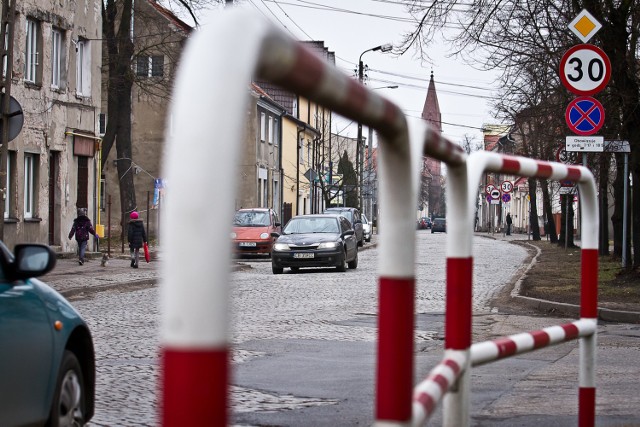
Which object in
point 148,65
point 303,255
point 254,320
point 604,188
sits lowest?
point 254,320

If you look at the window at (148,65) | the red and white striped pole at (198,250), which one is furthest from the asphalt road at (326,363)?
the window at (148,65)

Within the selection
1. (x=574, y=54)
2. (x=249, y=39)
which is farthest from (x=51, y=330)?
(x=574, y=54)

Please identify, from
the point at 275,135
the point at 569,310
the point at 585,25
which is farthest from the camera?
the point at 275,135

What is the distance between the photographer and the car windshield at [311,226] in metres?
30.2

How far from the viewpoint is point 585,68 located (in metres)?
15.9

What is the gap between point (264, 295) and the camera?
2038 centimetres

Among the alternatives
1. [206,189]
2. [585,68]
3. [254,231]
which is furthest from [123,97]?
[206,189]

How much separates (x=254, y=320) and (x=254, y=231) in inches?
881

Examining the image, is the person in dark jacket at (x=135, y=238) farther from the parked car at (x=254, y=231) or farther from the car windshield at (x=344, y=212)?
the car windshield at (x=344, y=212)

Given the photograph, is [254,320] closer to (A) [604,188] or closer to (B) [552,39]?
(B) [552,39]

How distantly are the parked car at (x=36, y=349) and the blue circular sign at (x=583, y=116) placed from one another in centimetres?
1198

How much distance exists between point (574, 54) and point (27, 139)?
17527mm

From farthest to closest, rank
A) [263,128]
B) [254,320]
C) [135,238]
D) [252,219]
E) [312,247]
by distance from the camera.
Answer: [263,128] → [252,219] → [312,247] → [135,238] → [254,320]

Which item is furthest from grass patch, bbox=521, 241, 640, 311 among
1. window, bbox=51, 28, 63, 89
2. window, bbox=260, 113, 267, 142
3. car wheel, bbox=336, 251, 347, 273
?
window, bbox=260, 113, 267, 142
